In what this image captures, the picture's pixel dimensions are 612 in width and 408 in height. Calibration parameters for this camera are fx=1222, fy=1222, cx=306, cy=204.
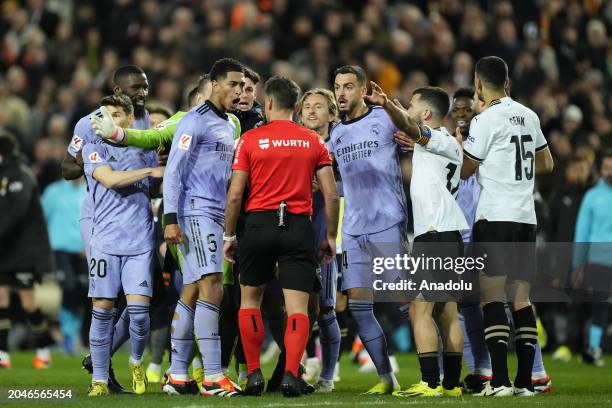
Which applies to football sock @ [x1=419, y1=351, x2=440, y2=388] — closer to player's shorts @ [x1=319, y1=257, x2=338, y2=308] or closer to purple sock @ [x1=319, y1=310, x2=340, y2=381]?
purple sock @ [x1=319, y1=310, x2=340, y2=381]

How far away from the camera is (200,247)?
987 centimetres

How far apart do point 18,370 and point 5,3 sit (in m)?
10.5

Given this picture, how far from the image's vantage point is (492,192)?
9.99 metres

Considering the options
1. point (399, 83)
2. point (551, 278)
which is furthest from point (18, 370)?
point (399, 83)

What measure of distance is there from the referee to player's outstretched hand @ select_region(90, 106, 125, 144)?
0.97m

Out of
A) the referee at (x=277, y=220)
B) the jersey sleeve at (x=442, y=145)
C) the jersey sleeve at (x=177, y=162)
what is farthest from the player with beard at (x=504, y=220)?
the jersey sleeve at (x=177, y=162)

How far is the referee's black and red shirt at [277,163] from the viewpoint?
9.49 m

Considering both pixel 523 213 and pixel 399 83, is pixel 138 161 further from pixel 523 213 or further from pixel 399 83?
pixel 399 83

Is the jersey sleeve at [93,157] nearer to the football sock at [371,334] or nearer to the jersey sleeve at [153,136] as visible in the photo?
the jersey sleeve at [153,136]

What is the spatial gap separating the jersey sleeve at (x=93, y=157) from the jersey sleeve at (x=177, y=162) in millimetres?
699

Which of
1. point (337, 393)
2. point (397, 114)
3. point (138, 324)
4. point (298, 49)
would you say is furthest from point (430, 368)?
point (298, 49)

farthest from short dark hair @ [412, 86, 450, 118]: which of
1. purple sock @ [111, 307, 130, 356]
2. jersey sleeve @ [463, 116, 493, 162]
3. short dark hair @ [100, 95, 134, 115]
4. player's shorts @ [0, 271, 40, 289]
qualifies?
player's shorts @ [0, 271, 40, 289]

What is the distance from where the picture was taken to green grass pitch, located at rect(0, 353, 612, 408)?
9.04 m

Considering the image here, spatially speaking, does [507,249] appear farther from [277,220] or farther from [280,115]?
[280,115]
